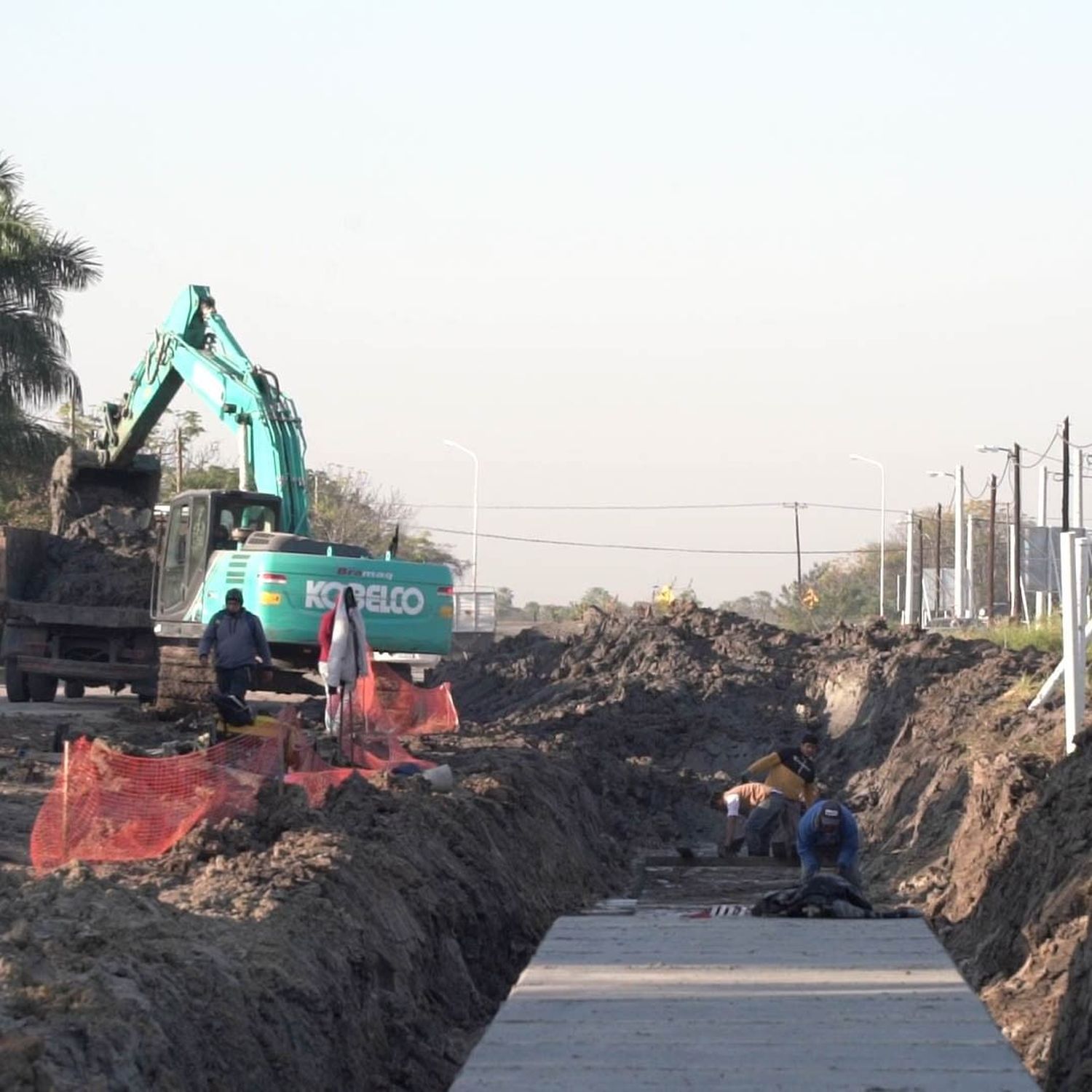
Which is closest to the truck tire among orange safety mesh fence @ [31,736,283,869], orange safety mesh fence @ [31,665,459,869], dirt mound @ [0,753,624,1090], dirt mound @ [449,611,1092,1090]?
dirt mound @ [449,611,1092,1090]

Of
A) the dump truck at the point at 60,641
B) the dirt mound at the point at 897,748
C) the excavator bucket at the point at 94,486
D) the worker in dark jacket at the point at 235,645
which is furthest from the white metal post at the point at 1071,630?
the excavator bucket at the point at 94,486

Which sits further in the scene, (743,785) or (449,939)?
(743,785)

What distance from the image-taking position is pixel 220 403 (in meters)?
24.3

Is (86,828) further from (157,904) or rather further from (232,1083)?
(232,1083)

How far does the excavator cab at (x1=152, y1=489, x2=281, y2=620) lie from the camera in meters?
23.1

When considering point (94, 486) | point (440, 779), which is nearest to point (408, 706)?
point (94, 486)

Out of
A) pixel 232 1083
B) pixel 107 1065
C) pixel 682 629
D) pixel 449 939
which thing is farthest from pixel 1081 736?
pixel 682 629

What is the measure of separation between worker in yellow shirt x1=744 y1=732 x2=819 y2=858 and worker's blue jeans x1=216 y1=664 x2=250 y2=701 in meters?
4.94

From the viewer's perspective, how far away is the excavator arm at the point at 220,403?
23766 mm

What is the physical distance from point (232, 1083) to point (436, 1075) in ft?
7.18

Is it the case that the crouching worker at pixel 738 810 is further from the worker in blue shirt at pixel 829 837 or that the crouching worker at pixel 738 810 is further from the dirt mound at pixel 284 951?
the worker in blue shirt at pixel 829 837

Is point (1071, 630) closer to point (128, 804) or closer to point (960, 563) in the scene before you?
point (128, 804)

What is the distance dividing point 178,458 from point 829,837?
51186 millimetres

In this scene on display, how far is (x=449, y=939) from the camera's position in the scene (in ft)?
37.3
